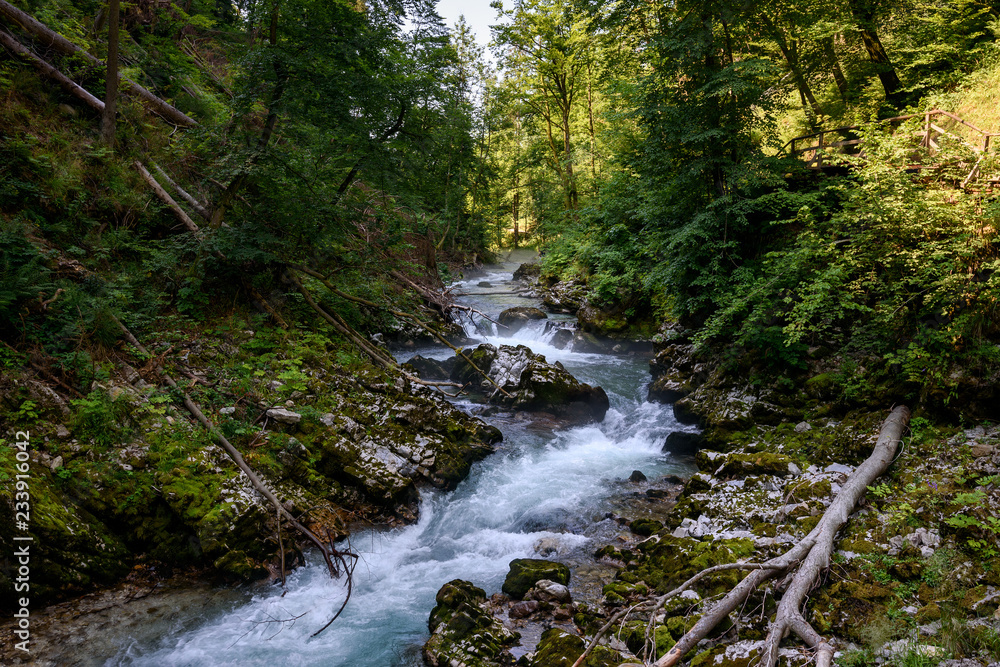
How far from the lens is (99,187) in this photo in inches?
297

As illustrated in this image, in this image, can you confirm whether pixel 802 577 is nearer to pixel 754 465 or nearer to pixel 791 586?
pixel 791 586

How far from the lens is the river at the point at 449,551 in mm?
4746

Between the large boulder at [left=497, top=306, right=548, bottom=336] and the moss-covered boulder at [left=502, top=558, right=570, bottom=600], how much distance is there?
11.4 metres

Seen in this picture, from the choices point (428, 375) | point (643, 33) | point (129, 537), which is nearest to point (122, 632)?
point (129, 537)

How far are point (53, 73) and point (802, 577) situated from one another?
1332cm

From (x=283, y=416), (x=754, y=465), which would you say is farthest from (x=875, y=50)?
(x=283, y=416)

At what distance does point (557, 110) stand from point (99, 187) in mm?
22370

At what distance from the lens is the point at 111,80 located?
288 inches

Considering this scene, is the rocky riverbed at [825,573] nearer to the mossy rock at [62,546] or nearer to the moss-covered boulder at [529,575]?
the moss-covered boulder at [529,575]

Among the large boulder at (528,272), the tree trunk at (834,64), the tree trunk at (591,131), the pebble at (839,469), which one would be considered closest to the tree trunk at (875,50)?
the tree trunk at (834,64)

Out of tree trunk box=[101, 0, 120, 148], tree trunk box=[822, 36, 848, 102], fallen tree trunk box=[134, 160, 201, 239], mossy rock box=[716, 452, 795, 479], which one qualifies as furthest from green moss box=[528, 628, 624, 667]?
tree trunk box=[822, 36, 848, 102]

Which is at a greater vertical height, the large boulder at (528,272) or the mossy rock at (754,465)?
the large boulder at (528,272)

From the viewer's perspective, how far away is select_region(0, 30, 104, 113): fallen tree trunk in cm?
794

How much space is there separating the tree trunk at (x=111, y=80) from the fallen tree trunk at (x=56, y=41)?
152 centimetres
